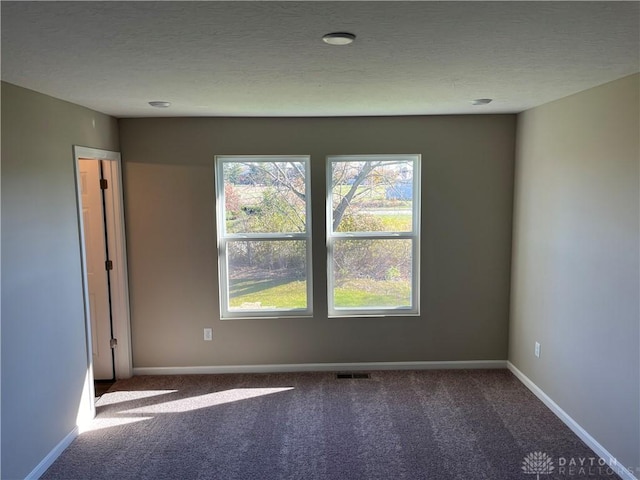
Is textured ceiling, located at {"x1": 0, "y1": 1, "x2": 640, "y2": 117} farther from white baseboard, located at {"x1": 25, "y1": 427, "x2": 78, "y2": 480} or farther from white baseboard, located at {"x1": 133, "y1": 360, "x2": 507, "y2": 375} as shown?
white baseboard, located at {"x1": 133, "y1": 360, "x2": 507, "y2": 375}

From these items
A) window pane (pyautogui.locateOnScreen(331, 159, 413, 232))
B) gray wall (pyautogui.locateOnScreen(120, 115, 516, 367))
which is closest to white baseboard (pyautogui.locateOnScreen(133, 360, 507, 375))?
gray wall (pyautogui.locateOnScreen(120, 115, 516, 367))

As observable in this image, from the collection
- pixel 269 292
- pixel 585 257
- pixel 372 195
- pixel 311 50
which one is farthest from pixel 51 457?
pixel 585 257

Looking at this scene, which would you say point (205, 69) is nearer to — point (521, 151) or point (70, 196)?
point (70, 196)

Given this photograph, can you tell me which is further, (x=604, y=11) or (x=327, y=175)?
(x=327, y=175)

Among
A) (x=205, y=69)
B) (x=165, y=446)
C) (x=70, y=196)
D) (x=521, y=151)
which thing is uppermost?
(x=205, y=69)

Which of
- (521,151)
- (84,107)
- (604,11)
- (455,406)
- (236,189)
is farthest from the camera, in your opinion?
(236,189)

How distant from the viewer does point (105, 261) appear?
3998 mm

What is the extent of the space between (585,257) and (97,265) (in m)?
3.94

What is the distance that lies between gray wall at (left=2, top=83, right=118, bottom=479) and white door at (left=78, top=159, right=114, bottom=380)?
0.66 meters

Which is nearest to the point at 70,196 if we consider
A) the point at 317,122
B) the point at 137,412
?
the point at 137,412

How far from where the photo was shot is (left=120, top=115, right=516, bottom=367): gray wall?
13.2 ft

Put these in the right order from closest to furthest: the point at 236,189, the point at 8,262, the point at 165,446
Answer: the point at 8,262 → the point at 165,446 → the point at 236,189

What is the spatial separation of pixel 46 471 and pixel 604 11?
371cm

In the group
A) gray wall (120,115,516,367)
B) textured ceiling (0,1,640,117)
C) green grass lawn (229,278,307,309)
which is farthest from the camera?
green grass lawn (229,278,307,309)
